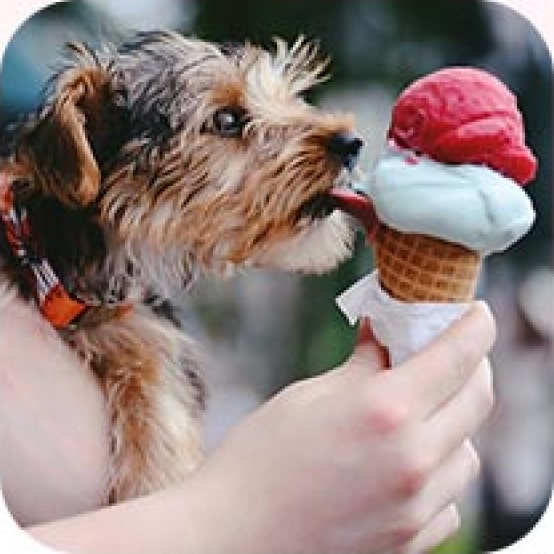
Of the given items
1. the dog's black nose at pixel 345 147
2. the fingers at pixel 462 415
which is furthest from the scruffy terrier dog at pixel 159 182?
the fingers at pixel 462 415

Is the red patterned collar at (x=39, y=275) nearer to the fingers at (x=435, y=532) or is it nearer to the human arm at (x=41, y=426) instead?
the human arm at (x=41, y=426)

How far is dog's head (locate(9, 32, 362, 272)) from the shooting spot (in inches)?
39.0

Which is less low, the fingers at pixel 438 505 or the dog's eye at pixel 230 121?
the dog's eye at pixel 230 121

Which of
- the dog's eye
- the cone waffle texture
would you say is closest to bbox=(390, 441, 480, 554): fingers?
the cone waffle texture

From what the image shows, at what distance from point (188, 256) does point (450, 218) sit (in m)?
0.18

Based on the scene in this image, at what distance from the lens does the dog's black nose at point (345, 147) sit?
1.00 meters

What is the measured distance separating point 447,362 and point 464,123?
0.15m

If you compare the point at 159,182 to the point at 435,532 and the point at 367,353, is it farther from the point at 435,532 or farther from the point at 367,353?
the point at 435,532

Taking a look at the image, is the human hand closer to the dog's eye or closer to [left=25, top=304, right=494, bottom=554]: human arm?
[left=25, top=304, right=494, bottom=554]: human arm

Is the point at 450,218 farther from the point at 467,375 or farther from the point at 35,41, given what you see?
the point at 35,41

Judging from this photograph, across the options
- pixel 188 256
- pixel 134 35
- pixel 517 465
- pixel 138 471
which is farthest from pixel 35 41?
pixel 517 465

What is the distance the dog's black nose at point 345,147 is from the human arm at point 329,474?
0.40 feet

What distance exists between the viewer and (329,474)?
38.1 inches

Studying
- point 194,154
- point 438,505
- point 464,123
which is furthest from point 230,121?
point 438,505
